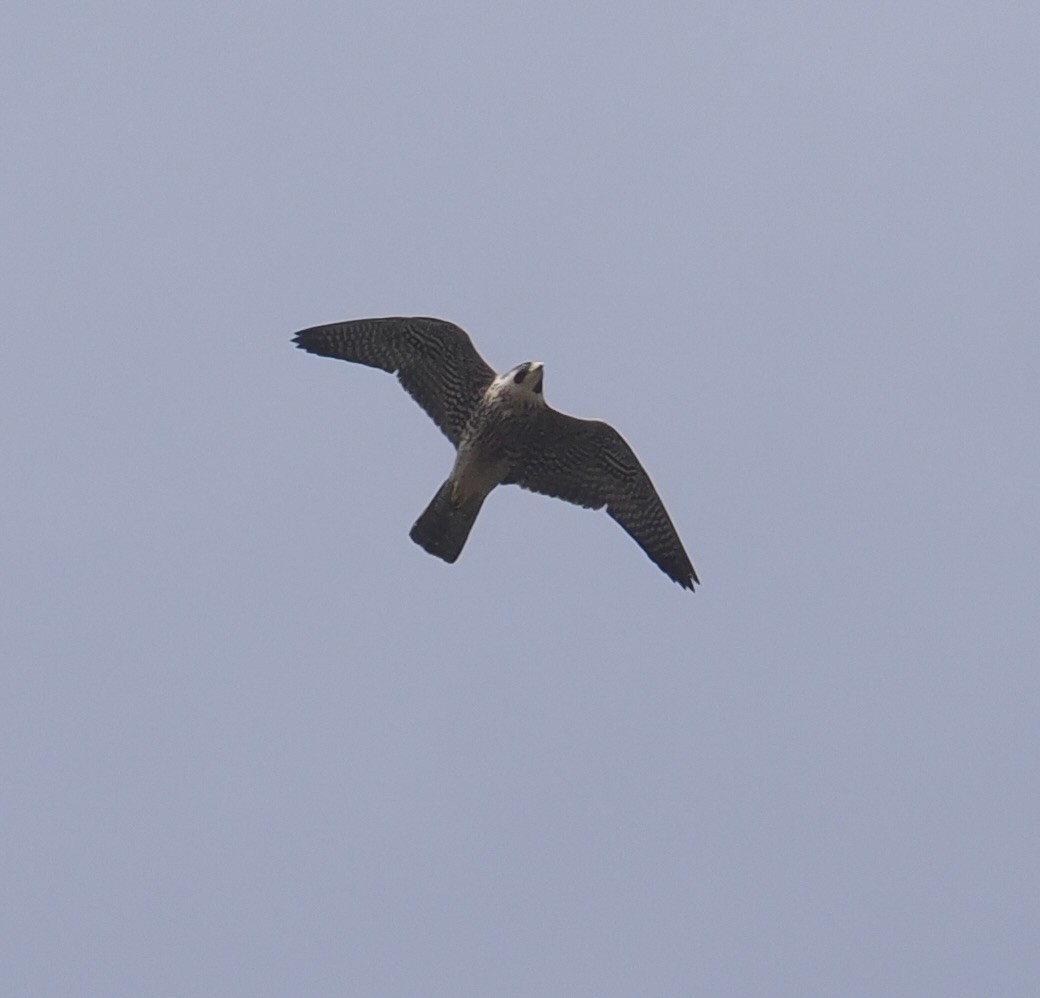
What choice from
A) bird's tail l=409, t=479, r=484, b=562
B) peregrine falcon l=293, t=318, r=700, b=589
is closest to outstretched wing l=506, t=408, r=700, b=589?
peregrine falcon l=293, t=318, r=700, b=589

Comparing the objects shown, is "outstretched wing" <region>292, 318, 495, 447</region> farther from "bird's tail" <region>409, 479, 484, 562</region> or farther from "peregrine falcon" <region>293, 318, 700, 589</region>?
"bird's tail" <region>409, 479, 484, 562</region>

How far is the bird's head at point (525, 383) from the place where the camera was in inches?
595

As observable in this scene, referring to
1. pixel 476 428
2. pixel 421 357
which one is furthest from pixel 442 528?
pixel 421 357

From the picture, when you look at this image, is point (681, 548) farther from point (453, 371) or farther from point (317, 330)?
point (317, 330)

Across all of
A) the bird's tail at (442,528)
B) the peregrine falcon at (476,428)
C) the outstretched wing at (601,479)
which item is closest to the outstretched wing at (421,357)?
the peregrine falcon at (476,428)

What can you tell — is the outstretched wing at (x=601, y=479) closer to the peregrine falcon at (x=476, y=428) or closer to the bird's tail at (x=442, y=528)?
the peregrine falcon at (x=476, y=428)

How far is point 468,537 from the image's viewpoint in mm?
15570

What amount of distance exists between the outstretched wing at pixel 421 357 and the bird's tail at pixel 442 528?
47 centimetres

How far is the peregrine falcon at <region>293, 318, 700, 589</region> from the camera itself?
50.2 feet

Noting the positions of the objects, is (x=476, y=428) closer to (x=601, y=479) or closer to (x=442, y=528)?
(x=442, y=528)

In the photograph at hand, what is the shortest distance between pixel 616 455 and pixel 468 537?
1.32 m

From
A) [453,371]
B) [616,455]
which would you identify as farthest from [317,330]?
[616,455]

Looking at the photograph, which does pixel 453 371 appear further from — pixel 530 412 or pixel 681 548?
pixel 681 548

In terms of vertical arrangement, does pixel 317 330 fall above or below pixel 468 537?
above
